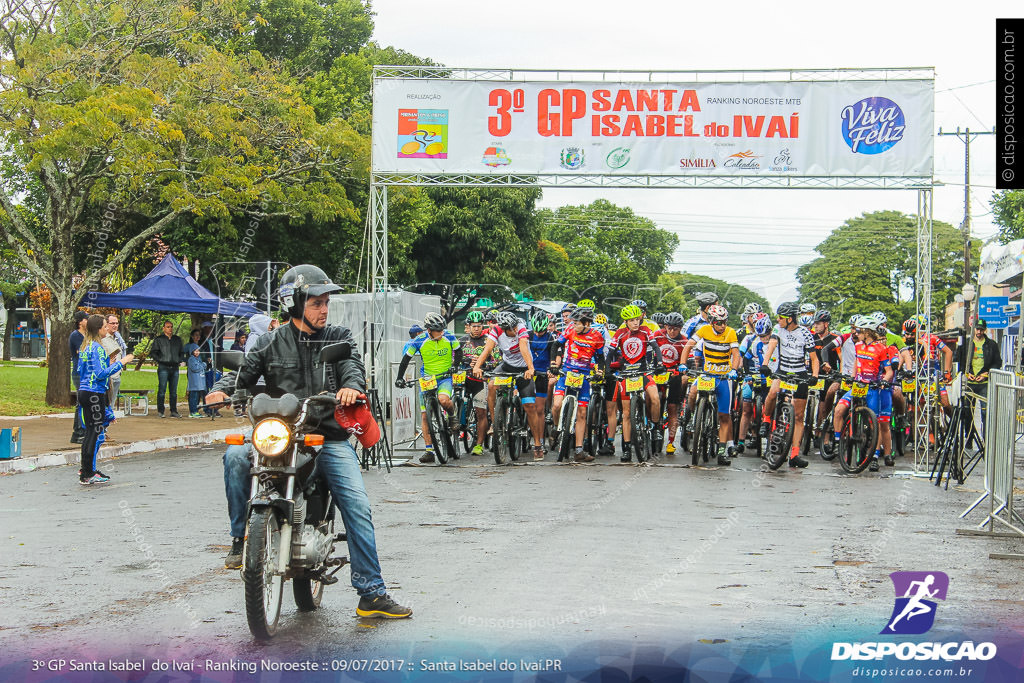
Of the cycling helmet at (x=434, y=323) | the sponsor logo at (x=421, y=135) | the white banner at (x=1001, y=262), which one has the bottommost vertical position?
the cycling helmet at (x=434, y=323)

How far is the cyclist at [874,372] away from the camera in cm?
1430

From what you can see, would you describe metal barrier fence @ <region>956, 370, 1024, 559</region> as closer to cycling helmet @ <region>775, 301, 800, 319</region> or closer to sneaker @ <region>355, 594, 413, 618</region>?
cycling helmet @ <region>775, 301, 800, 319</region>

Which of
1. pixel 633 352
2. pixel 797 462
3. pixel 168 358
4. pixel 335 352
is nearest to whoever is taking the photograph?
pixel 335 352

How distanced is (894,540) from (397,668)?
511cm

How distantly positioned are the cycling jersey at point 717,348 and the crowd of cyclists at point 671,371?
0.01 m

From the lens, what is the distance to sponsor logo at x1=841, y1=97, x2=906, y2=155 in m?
16.9

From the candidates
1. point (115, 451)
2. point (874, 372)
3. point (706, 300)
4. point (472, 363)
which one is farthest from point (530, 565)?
point (115, 451)

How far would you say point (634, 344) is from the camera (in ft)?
47.9

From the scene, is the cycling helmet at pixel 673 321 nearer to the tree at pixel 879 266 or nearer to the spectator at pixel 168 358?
the spectator at pixel 168 358

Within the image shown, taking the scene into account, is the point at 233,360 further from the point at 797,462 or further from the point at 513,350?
the point at 797,462

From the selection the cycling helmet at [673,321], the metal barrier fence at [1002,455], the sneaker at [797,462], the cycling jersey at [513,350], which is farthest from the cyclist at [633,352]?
the metal barrier fence at [1002,455]

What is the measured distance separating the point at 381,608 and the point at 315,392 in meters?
1.14

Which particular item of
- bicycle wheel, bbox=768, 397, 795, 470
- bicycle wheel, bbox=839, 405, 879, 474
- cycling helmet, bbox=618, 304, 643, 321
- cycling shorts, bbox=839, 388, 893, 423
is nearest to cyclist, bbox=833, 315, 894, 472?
cycling shorts, bbox=839, 388, 893, 423

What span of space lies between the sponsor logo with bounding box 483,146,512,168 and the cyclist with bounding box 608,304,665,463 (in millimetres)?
3842
